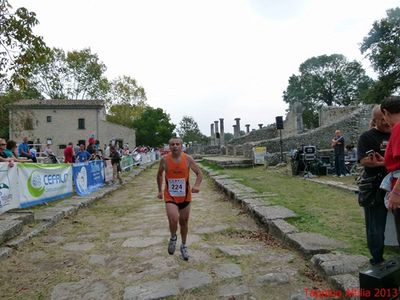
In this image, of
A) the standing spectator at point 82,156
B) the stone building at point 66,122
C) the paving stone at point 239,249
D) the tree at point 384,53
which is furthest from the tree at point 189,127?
the paving stone at point 239,249

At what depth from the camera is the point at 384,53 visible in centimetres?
3052

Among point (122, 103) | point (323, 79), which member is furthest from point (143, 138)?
point (323, 79)

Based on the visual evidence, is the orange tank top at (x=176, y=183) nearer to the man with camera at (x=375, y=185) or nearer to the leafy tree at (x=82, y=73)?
the man with camera at (x=375, y=185)

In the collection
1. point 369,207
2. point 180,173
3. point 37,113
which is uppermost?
point 37,113

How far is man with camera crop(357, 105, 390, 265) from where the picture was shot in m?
3.05

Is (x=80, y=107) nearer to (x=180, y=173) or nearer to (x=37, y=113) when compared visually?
(x=37, y=113)

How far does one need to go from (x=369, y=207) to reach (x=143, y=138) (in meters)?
52.4

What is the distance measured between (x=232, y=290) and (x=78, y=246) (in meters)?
2.68

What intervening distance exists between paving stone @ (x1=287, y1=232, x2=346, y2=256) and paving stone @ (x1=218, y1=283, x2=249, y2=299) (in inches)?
38.2

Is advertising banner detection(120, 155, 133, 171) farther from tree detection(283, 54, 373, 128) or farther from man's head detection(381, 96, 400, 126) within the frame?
tree detection(283, 54, 373, 128)

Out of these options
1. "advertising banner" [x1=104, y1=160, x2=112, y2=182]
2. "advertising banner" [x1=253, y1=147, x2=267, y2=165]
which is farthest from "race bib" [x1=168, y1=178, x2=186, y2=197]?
"advertising banner" [x1=253, y1=147, x2=267, y2=165]

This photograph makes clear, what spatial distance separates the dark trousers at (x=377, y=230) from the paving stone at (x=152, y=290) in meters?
1.80

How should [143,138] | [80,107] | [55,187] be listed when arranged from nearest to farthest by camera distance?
[55,187]
[80,107]
[143,138]

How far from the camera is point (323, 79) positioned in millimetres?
55938
